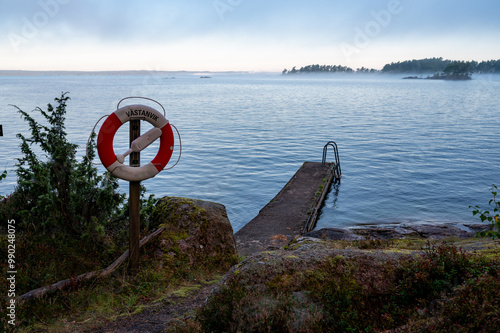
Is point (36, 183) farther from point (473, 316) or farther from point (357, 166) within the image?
point (357, 166)

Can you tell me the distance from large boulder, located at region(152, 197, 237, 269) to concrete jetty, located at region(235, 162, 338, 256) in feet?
4.57

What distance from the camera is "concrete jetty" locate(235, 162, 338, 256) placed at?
9250mm

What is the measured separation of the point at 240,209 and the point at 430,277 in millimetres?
12460

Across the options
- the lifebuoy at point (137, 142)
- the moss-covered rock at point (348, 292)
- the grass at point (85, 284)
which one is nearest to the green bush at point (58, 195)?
the grass at point (85, 284)

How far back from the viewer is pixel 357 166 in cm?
2369

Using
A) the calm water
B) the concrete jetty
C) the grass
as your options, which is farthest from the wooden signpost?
the calm water

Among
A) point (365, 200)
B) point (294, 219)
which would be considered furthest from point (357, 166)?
point (294, 219)

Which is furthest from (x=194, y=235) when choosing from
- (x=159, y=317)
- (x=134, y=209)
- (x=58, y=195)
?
(x=58, y=195)

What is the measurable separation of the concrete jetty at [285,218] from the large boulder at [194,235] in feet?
4.57

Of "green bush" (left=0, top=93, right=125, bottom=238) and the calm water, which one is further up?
"green bush" (left=0, top=93, right=125, bottom=238)

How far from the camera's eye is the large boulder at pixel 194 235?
6.49m

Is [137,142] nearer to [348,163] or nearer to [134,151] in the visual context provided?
[134,151]

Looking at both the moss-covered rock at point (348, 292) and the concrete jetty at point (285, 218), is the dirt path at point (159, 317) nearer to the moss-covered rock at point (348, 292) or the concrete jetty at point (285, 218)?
the moss-covered rock at point (348, 292)

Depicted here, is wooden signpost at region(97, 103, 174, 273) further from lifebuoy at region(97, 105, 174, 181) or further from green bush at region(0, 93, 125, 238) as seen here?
green bush at region(0, 93, 125, 238)
